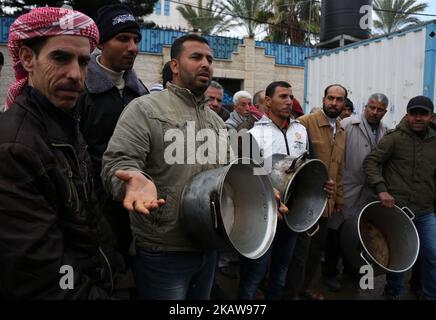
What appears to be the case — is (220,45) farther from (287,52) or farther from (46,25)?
(46,25)

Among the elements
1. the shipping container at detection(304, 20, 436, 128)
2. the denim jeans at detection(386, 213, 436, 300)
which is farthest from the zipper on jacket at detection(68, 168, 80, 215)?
the shipping container at detection(304, 20, 436, 128)

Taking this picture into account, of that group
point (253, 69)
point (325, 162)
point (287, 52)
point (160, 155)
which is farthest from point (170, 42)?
point (160, 155)

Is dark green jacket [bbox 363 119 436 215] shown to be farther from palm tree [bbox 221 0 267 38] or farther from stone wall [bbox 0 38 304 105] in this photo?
palm tree [bbox 221 0 267 38]

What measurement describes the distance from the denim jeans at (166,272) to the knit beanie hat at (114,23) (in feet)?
4.19

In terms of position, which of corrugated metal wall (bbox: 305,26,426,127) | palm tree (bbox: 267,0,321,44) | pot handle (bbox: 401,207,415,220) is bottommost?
pot handle (bbox: 401,207,415,220)

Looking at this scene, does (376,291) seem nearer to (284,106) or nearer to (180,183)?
(284,106)

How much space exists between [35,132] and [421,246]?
354 centimetres

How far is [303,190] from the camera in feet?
8.66

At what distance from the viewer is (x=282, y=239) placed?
3158 millimetres

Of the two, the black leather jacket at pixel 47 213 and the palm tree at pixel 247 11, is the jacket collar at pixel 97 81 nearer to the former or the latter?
the black leather jacket at pixel 47 213

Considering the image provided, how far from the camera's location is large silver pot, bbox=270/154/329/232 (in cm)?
239

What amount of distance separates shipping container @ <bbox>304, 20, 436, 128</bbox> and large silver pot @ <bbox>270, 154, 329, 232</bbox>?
305 cm

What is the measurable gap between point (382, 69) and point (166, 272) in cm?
516

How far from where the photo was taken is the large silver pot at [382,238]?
3197 millimetres
